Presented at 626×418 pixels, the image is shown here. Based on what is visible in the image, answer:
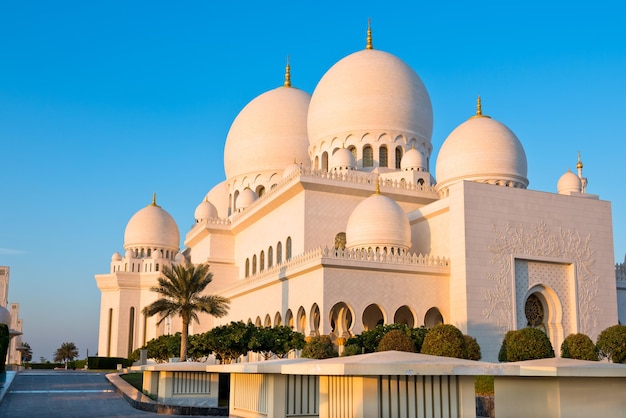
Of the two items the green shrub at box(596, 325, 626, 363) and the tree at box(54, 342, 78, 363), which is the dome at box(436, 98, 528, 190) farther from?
the tree at box(54, 342, 78, 363)

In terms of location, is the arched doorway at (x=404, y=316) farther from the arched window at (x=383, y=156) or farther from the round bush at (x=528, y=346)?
the arched window at (x=383, y=156)

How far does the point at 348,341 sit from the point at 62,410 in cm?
879

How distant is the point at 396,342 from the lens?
62.6 feet

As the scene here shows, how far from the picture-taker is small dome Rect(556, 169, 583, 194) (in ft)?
101

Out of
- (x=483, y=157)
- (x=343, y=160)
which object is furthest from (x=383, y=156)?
(x=483, y=157)

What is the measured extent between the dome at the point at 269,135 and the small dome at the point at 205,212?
193cm

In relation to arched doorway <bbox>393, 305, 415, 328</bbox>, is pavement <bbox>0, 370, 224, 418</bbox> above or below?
below

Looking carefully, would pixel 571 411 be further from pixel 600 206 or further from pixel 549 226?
pixel 600 206

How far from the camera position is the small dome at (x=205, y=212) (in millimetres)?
38156

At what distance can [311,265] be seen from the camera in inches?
910

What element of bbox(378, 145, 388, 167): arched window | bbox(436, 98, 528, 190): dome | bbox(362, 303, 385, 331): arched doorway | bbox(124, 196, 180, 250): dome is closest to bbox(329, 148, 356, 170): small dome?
bbox(378, 145, 388, 167): arched window

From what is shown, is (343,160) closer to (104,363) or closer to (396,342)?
(396,342)

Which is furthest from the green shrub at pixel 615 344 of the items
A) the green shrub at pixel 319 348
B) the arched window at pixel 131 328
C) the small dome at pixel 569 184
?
the arched window at pixel 131 328

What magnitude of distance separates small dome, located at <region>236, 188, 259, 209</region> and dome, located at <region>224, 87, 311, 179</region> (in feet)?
7.44
